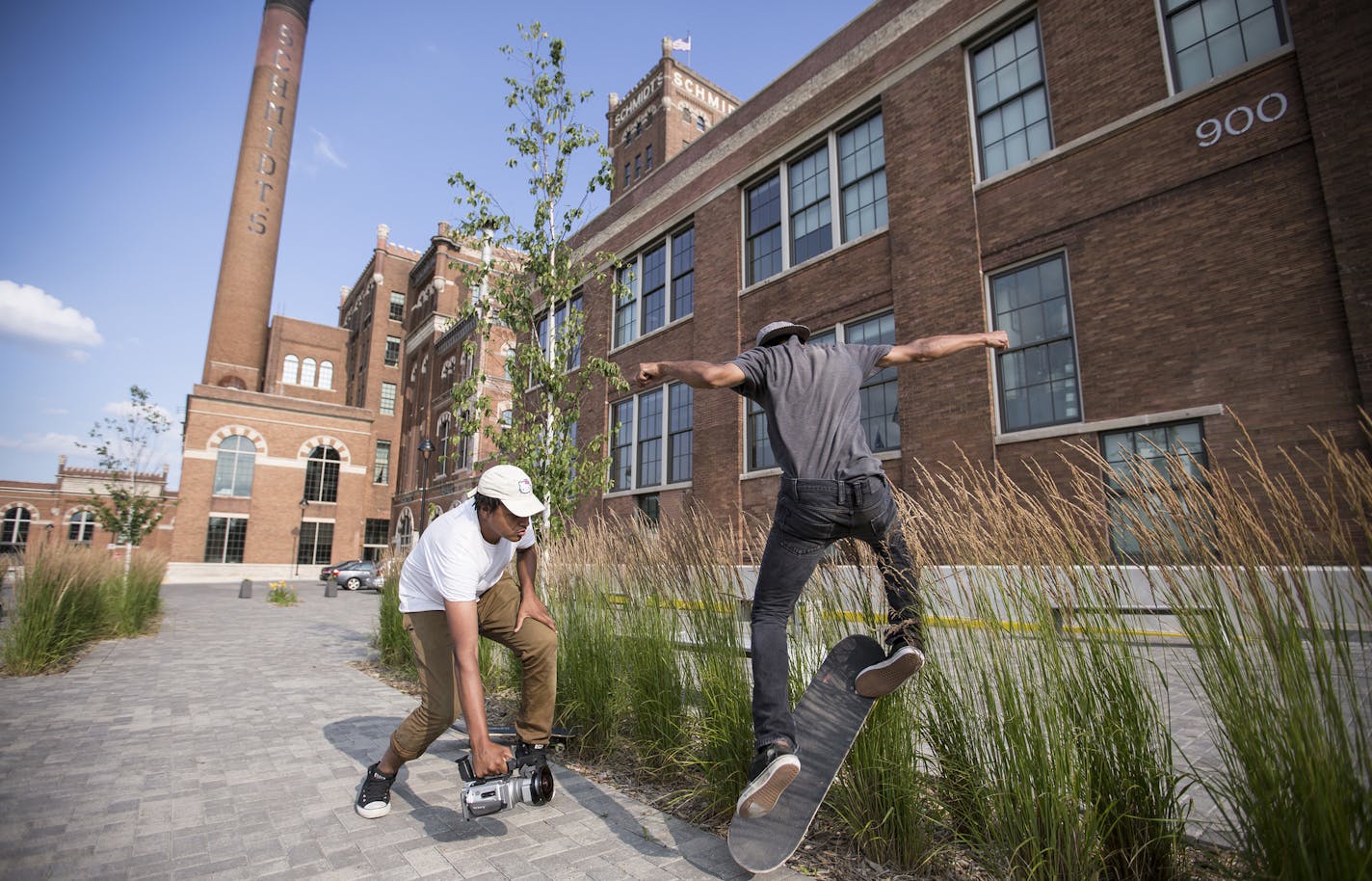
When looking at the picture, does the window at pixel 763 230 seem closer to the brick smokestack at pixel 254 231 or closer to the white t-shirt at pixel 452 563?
the white t-shirt at pixel 452 563

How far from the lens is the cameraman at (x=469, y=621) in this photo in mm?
3133

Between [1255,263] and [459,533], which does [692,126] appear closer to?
[1255,263]

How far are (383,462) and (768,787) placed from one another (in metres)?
53.4

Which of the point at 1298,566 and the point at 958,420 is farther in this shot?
the point at 958,420

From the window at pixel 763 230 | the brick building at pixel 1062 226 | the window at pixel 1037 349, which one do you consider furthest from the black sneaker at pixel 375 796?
the window at pixel 763 230

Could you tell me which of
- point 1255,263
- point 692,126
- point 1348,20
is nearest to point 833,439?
point 1255,263

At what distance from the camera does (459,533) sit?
3.43 metres

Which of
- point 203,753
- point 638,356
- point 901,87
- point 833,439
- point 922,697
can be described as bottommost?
point 203,753

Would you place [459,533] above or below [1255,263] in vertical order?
below

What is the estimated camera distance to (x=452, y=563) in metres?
3.20

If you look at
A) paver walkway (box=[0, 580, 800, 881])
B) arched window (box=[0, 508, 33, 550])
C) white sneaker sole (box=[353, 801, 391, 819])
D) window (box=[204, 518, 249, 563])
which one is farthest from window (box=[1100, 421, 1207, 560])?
arched window (box=[0, 508, 33, 550])

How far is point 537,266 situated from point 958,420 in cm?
768

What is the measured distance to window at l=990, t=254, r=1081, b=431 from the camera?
34.7 ft

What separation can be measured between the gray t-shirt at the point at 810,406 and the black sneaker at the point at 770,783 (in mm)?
1100
